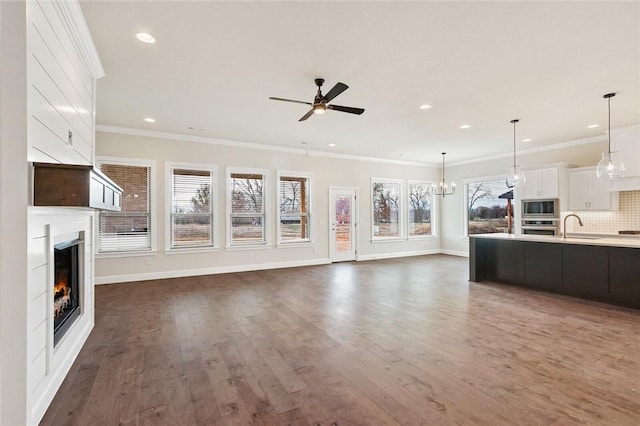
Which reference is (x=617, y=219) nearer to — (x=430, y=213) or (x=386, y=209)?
(x=430, y=213)

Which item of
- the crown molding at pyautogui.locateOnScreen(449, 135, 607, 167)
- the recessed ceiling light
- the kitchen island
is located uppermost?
the recessed ceiling light

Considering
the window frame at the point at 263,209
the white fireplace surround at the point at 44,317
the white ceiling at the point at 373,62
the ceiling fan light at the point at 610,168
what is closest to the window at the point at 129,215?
the white ceiling at the point at 373,62

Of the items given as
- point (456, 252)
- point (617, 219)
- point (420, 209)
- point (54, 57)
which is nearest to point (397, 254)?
point (420, 209)

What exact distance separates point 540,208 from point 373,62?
237 inches

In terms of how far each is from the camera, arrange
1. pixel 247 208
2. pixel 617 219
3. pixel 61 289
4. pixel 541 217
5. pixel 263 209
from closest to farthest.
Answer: pixel 61 289, pixel 617 219, pixel 541 217, pixel 247 208, pixel 263 209

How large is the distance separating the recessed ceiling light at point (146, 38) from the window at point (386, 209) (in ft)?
22.2

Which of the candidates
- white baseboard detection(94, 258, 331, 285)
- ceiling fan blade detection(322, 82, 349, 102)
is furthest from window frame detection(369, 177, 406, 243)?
ceiling fan blade detection(322, 82, 349, 102)

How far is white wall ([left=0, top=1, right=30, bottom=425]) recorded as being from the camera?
148cm

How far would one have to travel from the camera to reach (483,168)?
8.80 meters

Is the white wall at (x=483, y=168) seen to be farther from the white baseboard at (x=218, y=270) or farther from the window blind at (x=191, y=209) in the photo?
the window blind at (x=191, y=209)

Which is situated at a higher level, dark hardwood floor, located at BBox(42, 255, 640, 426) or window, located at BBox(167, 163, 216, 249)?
window, located at BBox(167, 163, 216, 249)

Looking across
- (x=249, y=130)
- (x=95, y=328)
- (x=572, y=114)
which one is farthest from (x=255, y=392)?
(x=572, y=114)

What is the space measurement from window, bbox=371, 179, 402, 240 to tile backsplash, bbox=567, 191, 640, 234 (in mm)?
4143

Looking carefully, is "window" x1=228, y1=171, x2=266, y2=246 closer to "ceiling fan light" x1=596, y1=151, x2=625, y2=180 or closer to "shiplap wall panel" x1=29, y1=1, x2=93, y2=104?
"shiplap wall panel" x1=29, y1=1, x2=93, y2=104
